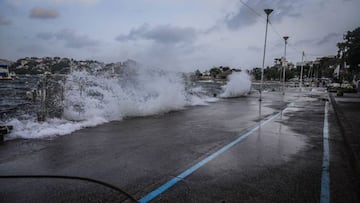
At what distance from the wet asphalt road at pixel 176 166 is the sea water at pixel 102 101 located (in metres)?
1.18

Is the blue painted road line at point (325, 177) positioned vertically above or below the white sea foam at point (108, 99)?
below

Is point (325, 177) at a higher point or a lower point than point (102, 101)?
lower

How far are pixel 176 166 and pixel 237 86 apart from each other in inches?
843

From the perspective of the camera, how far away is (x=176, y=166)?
13.5 ft

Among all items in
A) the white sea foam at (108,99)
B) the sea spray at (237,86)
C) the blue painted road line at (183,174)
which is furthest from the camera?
the sea spray at (237,86)

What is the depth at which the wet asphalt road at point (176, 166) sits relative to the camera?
3.11m

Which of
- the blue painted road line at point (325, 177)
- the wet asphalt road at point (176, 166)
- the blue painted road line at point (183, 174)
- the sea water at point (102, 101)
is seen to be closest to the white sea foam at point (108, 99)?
the sea water at point (102, 101)

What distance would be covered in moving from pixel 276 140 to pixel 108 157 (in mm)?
4472

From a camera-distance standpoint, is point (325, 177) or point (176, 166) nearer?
point (325, 177)

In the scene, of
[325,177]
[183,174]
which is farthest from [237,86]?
[183,174]

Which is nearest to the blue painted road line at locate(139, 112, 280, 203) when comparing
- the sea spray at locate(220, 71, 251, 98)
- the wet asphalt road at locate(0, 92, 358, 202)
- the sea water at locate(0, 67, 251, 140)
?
the wet asphalt road at locate(0, 92, 358, 202)

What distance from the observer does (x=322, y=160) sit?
182 inches

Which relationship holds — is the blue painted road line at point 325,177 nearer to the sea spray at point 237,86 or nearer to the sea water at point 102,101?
the sea water at point 102,101

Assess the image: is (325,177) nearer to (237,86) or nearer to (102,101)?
(102,101)
